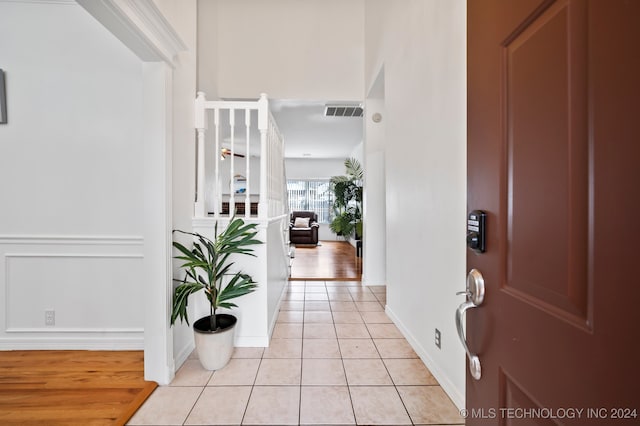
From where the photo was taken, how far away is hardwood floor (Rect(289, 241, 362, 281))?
4539mm

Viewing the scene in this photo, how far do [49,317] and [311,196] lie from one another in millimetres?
7968

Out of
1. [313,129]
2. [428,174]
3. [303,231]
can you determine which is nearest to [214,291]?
[428,174]

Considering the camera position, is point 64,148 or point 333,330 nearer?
point 64,148

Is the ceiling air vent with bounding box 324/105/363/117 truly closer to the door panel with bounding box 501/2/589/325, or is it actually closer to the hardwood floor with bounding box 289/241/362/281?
the hardwood floor with bounding box 289/241/362/281

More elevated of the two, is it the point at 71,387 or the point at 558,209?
the point at 558,209

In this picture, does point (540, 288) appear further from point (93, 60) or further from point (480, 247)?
point (93, 60)

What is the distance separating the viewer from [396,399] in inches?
65.2

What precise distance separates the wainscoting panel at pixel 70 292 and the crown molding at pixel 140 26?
1.42m

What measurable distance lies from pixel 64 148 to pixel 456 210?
293 centimetres

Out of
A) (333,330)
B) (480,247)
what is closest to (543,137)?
(480,247)

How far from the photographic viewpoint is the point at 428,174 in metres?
1.95

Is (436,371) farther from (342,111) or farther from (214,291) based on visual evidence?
(342,111)

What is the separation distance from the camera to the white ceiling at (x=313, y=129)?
4848 millimetres

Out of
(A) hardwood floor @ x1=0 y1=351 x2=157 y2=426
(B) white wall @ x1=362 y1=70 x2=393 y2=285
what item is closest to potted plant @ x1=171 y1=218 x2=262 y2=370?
(A) hardwood floor @ x1=0 y1=351 x2=157 y2=426
